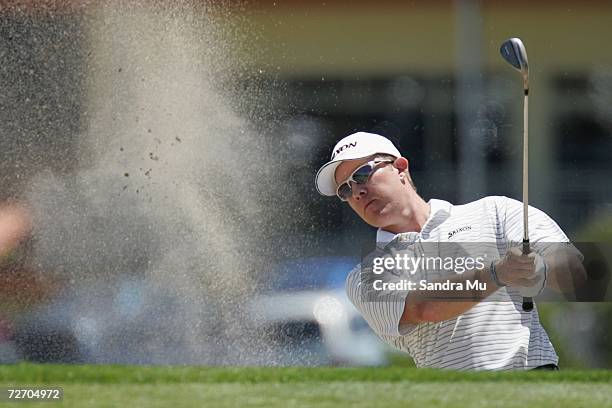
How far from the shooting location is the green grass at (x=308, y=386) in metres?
3.73

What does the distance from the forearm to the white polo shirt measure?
0.03 metres

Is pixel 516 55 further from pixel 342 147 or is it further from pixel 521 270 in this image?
pixel 521 270

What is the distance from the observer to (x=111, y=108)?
25.1ft

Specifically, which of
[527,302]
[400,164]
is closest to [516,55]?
[400,164]

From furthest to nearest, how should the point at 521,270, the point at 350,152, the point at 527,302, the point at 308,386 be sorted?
the point at 350,152 → the point at 308,386 → the point at 527,302 → the point at 521,270

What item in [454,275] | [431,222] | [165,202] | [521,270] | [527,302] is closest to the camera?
[521,270]

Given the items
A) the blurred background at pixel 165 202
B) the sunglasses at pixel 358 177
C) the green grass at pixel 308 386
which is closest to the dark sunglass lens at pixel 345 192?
the sunglasses at pixel 358 177

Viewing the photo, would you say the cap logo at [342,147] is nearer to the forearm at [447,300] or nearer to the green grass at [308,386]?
the forearm at [447,300]

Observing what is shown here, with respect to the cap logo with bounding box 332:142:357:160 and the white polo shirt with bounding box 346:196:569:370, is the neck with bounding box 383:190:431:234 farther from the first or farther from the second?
the cap logo with bounding box 332:142:357:160

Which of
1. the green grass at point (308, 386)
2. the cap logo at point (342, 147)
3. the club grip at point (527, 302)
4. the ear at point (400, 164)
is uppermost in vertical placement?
the cap logo at point (342, 147)

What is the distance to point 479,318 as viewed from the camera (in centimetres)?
405

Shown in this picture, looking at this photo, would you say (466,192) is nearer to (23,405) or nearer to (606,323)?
(606,323)

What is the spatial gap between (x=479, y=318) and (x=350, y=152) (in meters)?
0.91

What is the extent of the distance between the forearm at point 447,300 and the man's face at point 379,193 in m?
0.35
